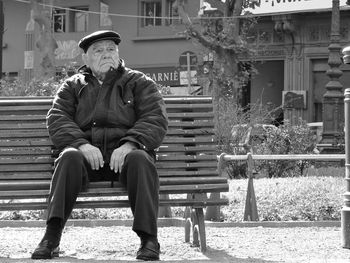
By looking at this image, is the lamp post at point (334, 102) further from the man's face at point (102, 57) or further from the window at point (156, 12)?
the window at point (156, 12)

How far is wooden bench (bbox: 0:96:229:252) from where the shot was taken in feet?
20.2

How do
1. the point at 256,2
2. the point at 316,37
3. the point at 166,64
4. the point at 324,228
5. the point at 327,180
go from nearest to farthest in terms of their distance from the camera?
the point at 324,228
the point at 327,180
the point at 256,2
the point at 316,37
the point at 166,64

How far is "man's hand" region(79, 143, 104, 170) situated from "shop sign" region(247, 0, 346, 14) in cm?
2327

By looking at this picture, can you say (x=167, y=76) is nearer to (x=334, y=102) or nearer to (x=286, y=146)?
(x=334, y=102)

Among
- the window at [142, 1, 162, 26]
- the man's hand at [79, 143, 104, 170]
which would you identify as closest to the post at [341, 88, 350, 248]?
the man's hand at [79, 143, 104, 170]

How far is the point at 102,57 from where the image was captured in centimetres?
641

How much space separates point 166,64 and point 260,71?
3.92 meters

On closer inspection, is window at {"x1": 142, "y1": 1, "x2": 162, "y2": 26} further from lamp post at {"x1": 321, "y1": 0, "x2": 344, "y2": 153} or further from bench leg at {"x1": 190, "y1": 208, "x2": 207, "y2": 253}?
bench leg at {"x1": 190, "y1": 208, "x2": 207, "y2": 253}

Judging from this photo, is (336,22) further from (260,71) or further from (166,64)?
(166,64)

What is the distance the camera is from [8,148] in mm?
6773

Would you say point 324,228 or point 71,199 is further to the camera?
point 324,228

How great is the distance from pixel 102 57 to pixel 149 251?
1.39 m

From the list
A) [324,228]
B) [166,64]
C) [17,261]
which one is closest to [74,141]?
[17,261]

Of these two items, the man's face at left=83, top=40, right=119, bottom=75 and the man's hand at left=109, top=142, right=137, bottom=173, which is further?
the man's face at left=83, top=40, right=119, bottom=75
